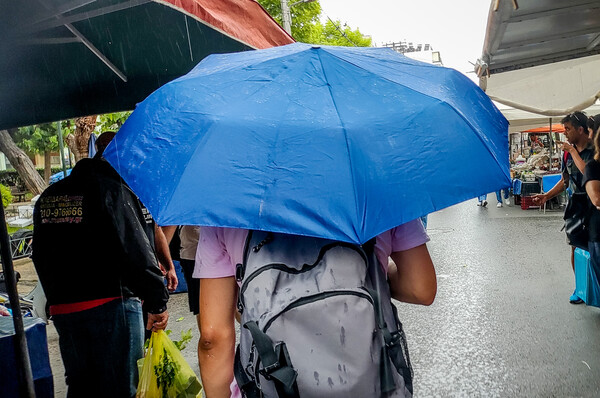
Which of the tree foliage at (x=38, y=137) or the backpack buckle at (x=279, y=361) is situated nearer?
the backpack buckle at (x=279, y=361)

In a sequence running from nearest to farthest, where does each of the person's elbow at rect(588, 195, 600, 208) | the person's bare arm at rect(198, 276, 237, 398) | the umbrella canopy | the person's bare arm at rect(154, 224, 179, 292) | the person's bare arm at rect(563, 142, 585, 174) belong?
1. the person's bare arm at rect(198, 276, 237, 398)
2. the umbrella canopy
3. the person's bare arm at rect(154, 224, 179, 292)
4. the person's elbow at rect(588, 195, 600, 208)
5. the person's bare arm at rect(563, 142, 585, 174)

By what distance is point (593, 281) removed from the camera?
16.9 ft

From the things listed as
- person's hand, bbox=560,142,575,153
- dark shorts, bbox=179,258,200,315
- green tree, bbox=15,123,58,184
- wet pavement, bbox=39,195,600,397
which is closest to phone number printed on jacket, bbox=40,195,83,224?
dark shorts, bbox=179,258,200,315

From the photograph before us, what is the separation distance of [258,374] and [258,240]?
1.24 ft

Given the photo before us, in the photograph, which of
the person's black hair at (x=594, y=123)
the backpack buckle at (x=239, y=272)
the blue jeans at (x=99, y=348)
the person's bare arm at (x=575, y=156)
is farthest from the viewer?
the person's bare arm at (x=575, y=156)

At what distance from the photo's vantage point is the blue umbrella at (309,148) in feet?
4.67

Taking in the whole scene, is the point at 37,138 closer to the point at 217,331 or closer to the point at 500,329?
the point at 500,329

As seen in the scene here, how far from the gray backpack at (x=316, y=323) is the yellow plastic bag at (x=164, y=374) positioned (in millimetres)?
1673

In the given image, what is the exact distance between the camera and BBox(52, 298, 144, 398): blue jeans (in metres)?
2.92

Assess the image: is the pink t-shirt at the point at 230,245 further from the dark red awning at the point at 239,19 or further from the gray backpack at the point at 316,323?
the dark red awning at the point at 239,19

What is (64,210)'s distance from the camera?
287 cm

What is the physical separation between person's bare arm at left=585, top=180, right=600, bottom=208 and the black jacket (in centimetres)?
369

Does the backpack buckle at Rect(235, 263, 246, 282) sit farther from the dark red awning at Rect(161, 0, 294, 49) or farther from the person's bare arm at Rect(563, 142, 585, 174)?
the person's bare arm at Rect(563, 142, 585, 174)

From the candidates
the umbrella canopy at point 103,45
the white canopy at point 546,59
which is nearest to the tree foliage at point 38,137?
the white canopy at point 546,59
